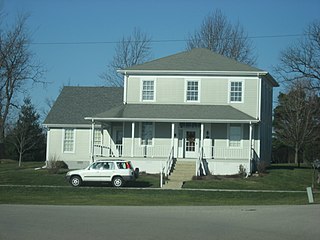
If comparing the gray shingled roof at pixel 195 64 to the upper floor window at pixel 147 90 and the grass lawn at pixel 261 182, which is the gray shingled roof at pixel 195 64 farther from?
the grass lawn at pixel 261 182

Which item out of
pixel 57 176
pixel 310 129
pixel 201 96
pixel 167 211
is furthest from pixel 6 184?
pixel 310 129

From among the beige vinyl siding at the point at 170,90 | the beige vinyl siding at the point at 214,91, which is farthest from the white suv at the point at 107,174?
the beige vinyl siding at the point at 214,91

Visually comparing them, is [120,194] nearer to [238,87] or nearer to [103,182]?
[103,182]

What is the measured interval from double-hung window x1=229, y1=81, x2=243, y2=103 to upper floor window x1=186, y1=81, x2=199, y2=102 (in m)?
2.43

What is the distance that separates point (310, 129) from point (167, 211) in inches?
1608

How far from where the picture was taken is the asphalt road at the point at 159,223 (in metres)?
13.7

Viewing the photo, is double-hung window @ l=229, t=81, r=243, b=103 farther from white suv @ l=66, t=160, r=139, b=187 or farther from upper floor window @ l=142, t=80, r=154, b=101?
white suv @ l=66, t=160, r=139, b=187

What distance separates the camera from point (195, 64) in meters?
41.3

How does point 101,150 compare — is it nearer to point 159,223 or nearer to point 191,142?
point 191,142

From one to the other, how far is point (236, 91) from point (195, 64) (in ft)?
12.1

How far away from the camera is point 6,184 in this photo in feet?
114

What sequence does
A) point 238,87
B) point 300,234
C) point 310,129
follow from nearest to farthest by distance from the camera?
point 300,234 → point 238,87 → point 310,129

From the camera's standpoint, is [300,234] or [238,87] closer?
[300,234]

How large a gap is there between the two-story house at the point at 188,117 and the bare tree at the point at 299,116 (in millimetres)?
15721
